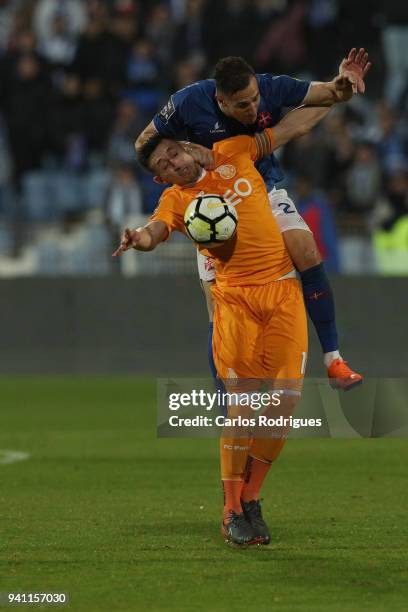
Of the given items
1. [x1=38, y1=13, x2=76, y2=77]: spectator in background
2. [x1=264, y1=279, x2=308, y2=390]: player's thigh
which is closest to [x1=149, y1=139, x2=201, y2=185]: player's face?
[x1=264, y1=279, x2=308, y2=390]: player's thigh

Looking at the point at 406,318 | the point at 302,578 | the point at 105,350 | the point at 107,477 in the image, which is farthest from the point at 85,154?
the point at 302,578

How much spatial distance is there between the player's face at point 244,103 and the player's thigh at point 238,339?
2.98 ft

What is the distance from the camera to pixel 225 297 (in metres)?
8.12

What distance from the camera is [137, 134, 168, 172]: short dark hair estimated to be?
7.92 meters

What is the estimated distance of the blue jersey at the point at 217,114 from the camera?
8289 millimetres

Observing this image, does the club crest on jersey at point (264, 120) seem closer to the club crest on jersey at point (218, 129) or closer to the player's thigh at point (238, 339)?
the club crest on jersey at point (218, 129)

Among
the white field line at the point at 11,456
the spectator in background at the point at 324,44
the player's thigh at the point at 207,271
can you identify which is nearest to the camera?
the player's thigh at the point at 207,271

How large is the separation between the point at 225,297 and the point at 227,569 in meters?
1.58

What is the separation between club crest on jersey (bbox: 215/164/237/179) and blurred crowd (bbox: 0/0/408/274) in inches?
434

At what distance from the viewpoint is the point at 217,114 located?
8453 millimetres

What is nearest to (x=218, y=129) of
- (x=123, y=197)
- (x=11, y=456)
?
(x=11, y=456)

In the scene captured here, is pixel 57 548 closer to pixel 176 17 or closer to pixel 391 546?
pixel 391 546

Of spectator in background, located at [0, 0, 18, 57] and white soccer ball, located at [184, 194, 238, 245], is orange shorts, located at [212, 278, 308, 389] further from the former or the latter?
spectator in background, located at [0, 0, 18, 57]

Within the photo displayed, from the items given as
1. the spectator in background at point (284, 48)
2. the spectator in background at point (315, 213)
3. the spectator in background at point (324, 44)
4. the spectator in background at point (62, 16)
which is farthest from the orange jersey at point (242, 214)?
the spectator in background at point (62, 16)
